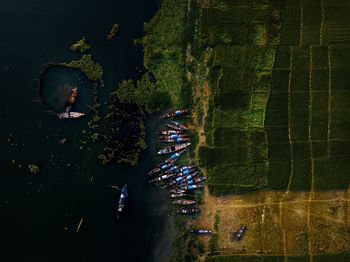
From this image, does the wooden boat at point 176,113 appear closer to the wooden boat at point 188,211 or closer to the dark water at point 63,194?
the dark water at point 63,194

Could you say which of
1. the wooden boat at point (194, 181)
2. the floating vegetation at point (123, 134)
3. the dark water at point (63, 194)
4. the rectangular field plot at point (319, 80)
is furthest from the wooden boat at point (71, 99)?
the rectangular field plot at point (319, 80)

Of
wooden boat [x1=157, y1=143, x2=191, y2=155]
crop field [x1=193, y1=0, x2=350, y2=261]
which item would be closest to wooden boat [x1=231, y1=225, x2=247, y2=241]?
crop field [x1=193, y1=0, x2=350, y2=261]

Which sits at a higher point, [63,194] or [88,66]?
[88,66]

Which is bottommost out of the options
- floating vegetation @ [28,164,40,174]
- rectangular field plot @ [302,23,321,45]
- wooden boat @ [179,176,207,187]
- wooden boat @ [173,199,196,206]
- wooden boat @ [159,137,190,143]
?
wooden boat @ [173,199,196,206]

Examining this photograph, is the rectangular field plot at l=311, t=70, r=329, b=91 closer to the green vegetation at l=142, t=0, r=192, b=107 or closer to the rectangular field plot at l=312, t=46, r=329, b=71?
the rectangular field plot at l=312, t=46, r=329, b=71

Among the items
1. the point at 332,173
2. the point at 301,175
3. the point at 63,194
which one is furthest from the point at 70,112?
the point at 332,173

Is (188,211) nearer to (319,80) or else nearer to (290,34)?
(319,80)
